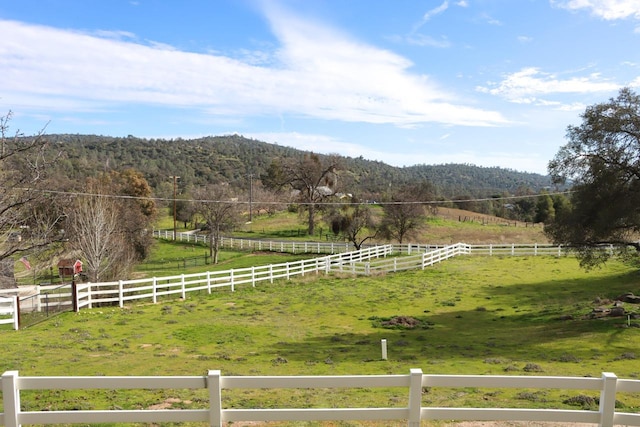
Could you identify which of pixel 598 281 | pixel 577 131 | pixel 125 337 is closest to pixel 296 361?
pixel 125 337

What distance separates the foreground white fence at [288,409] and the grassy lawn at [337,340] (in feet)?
10.9

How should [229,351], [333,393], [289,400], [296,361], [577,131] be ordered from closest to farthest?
[289,400] < [333,393] < [296,361] < [229,351] < [577,131]

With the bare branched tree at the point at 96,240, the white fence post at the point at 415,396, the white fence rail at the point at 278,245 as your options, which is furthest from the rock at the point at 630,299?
the white fence rail at the point at 278,245

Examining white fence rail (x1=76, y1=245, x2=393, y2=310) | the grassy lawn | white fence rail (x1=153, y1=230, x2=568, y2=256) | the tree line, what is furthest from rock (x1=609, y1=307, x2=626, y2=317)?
white fence rail (x1=76, y1=245, x2=393, y2=310)

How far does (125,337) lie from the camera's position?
1514cm

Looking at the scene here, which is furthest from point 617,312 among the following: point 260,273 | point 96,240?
point 96,240

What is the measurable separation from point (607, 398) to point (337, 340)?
11284 mm

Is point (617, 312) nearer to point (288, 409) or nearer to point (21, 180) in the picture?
point (288, 409)

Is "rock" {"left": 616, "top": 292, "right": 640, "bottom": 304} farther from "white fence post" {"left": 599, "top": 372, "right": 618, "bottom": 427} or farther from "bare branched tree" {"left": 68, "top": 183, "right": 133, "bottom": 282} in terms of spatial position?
"bare branched tree" {"left": 68, "top": 183, "right": 133, "bottom": 282}

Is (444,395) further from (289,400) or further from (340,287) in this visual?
(340,287)

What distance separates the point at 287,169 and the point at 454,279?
4130 centimetres

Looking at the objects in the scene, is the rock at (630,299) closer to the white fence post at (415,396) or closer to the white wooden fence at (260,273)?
the white wooden fence at (260,273)

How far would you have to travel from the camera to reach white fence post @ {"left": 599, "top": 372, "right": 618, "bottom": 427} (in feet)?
16.7

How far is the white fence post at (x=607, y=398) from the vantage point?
5.09 meters
